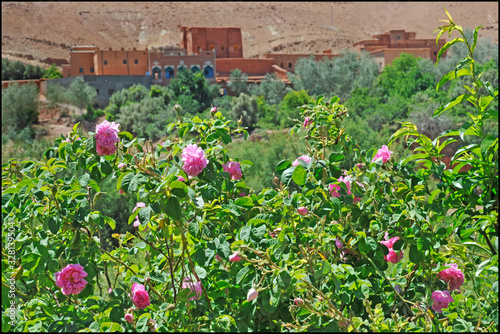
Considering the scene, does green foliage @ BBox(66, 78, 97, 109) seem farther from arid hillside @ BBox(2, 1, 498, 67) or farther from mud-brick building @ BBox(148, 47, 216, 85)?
arid hillside @ BBox(2, 1, 498, 67)

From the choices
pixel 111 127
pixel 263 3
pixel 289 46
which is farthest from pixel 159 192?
pixel 263 3

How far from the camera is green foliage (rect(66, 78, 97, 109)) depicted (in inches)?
1069

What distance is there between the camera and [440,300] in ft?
6.14

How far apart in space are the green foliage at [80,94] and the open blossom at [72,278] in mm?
26684

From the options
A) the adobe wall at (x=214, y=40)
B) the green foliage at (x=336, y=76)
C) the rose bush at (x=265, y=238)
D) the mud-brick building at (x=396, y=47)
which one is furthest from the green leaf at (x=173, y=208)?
the adobe wall at (x=214, y=40)

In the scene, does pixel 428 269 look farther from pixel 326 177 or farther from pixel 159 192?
pixel 159 192

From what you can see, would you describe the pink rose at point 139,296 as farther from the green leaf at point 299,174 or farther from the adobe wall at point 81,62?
the adobe wall at point 81,62

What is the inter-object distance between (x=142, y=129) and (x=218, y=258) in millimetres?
20431

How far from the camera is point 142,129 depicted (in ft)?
71.6

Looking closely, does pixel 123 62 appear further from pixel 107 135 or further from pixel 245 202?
pixel 245 202

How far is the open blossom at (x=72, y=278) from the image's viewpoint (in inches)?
74.0

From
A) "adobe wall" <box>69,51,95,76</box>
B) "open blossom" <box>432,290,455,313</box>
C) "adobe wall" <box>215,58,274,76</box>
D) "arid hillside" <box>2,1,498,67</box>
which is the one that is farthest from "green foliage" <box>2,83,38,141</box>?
"open blossom" <box>432,290,455,313</box>

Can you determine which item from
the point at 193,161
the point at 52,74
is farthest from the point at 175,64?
the point at 193,161

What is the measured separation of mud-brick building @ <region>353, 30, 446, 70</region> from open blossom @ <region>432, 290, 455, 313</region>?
2837 cm
